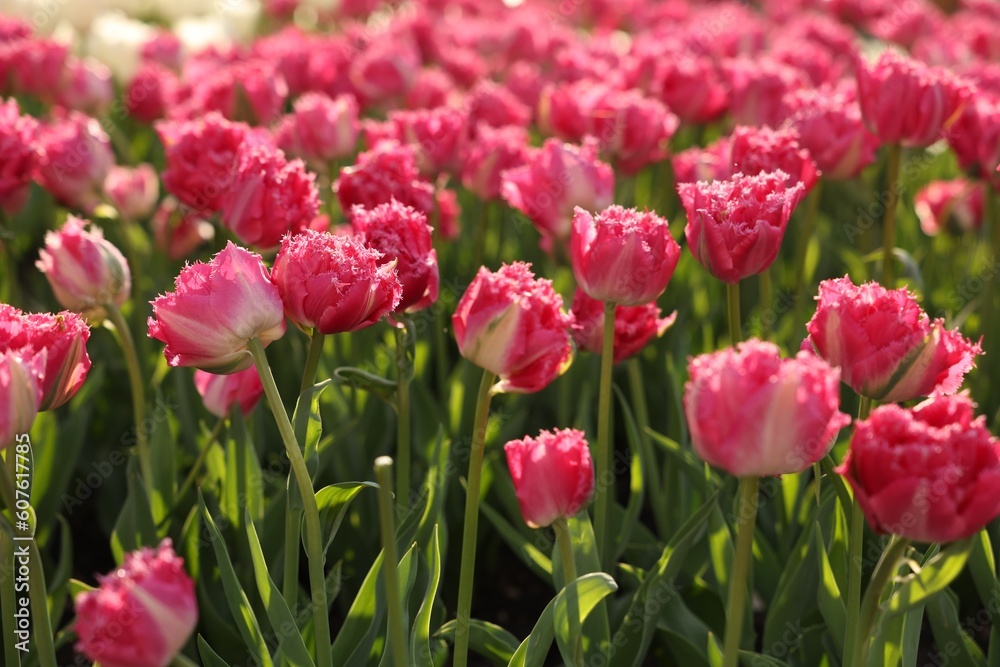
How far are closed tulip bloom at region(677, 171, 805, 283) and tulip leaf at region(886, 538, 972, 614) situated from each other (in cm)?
47

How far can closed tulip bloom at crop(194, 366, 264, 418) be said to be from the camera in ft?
5.26

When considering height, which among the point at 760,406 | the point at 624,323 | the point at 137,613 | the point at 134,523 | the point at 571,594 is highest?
the point at 760,406

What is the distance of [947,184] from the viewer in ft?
9.22

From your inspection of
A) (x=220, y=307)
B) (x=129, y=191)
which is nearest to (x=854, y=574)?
(x=220, y=307)

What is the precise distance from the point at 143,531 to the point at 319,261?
0.74m

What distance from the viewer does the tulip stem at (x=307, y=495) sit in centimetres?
112

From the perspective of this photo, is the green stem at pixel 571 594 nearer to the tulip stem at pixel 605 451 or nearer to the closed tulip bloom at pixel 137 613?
the tulip stem at pixel 605 451

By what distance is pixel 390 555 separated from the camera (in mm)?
1025

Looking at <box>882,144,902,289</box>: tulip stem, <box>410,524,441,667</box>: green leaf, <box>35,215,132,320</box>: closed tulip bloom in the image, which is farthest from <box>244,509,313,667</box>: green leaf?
<box>882,144,902,289</box>: tulip stem

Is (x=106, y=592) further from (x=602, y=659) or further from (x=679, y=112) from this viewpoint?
(x=679, y=112)

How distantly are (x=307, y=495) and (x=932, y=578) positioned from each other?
2.11ft

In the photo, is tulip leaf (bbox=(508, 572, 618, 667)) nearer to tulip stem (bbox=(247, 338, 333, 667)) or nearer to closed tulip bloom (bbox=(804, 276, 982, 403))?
tulip stem (bbox=(247, 338, 333, 667))

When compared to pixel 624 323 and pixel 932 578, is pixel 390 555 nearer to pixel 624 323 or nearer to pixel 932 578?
pixel 932 578

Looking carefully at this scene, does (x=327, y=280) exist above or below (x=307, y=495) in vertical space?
above
